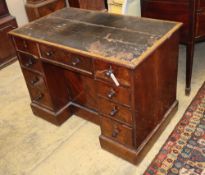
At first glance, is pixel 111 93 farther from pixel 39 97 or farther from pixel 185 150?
pixel 39 97

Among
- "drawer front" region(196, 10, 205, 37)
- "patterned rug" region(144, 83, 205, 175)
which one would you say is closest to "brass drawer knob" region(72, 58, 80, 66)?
"patterned rug" region(144, 83, 205, 175)

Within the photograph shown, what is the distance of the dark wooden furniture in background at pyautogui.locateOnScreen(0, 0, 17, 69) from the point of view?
295 cm

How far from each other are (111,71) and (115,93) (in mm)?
136

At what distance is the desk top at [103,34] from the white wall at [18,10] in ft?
4.37

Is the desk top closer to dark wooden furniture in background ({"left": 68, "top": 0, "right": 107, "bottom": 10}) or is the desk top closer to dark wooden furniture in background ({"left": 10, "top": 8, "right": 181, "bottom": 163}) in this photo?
dark wooden furniture in background ({"left": 10, "top": 8, "right": 181, "bottom": 163})

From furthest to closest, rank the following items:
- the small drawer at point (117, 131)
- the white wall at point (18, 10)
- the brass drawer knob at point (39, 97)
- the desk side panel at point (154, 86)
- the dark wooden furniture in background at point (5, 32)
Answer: the white wall at point (18, 10) → the dark wooden furniture in background at point (5, 32) → the brass drawer knob at point (39, 97) → the small drawer at point (117, 131) → the desk side panel at point (154, 86)

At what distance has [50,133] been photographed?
2.08 m

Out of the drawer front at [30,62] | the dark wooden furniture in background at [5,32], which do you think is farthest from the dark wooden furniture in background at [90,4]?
the drawer front at [30,62]

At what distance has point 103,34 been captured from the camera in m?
1.71

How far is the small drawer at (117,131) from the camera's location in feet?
5.42

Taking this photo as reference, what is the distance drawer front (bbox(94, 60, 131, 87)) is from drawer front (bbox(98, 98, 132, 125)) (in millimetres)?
158

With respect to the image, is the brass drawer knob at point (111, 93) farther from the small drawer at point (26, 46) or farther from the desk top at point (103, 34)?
the small drawer at point (26, 46)

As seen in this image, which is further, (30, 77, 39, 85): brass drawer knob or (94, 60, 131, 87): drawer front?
(30, 77, 39, 85): brass drawer knob

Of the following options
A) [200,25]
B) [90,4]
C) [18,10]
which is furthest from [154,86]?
[18,10]
